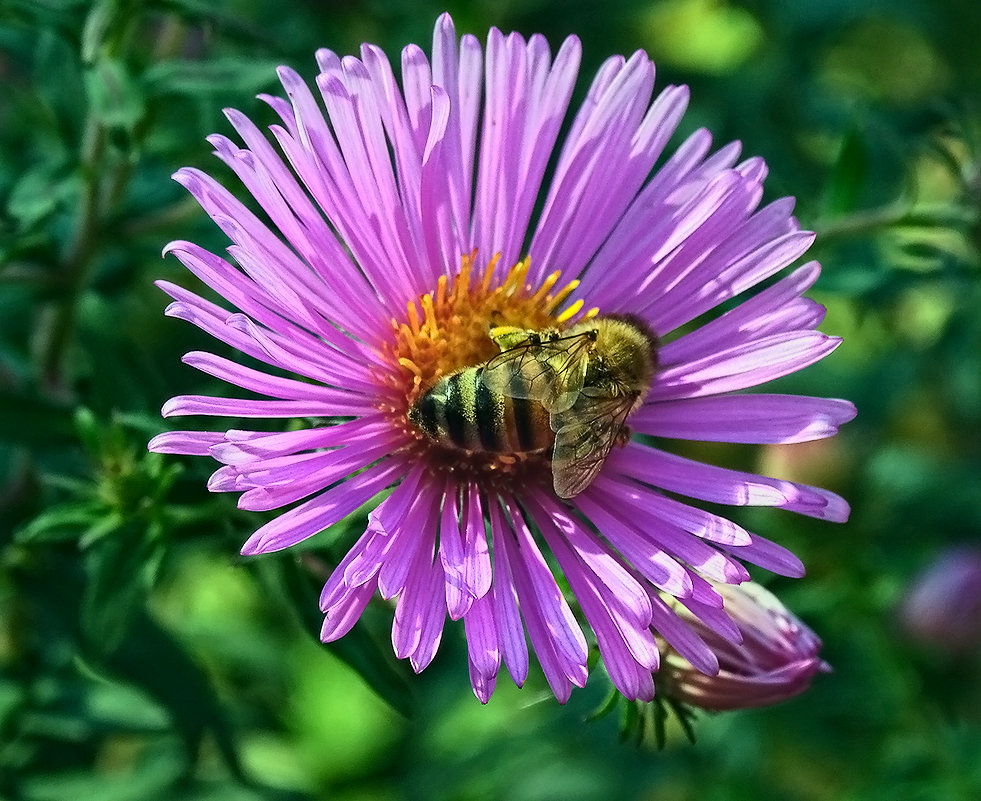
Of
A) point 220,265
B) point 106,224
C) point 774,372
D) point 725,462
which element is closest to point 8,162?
point 106,224

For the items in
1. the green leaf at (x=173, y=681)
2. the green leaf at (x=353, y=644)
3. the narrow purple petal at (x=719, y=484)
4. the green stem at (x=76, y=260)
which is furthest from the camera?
the green leaf at (x=173, y=681)

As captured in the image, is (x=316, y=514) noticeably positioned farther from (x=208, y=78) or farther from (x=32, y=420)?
(x=208, y=78)

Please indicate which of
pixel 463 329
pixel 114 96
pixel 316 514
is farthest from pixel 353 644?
pixel 114 96

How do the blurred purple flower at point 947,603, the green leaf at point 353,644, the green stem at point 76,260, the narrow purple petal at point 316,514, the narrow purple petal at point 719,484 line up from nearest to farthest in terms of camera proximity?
the narrow purple petal at point 316,514, the narrow purple petal at point 719,484, the green leaf at point 353,644, the green stem at point 76,260, the blurred purple flower at point 947,603

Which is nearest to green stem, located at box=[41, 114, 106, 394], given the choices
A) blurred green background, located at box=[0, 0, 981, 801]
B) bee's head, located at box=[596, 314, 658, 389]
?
blurred green background, located at box=[0, 0, 981, 801]

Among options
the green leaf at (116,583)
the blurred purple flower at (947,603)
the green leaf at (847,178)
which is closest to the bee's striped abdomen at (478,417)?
the green leaf at (116,583)

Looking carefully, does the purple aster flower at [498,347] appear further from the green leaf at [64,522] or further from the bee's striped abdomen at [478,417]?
the green leaf at [64,522]

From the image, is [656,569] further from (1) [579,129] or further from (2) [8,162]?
(2) [8,162]
